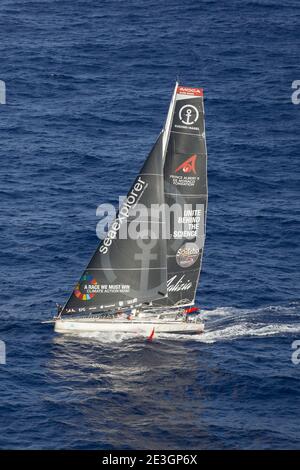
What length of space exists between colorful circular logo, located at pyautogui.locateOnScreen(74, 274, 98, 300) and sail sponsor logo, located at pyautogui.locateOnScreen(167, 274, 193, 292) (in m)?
7.09

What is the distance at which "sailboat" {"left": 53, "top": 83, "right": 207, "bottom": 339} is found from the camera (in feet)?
318

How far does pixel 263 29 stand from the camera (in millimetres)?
167750

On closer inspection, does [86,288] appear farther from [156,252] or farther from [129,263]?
[156,252]

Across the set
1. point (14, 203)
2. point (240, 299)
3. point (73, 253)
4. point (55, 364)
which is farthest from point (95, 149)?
point (55, 364)

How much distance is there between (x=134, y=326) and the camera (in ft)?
328

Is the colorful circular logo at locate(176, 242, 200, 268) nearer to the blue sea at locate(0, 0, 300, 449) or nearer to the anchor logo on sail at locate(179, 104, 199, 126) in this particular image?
the blue sea at locate(0, 0, 300, 449)

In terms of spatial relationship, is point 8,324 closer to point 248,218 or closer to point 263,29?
point 248,218

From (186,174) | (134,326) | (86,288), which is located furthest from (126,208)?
(134,326)

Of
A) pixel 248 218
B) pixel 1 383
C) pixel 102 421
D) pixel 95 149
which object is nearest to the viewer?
pixel 102 421

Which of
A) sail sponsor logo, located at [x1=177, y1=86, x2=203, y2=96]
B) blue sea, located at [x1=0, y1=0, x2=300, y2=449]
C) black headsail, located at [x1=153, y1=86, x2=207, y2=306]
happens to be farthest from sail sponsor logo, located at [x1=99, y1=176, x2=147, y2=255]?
blue sea, located at [x1=0, y1=0, x2=300, y2=449]

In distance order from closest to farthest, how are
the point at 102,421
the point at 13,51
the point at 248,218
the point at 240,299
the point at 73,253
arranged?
the point at 102,421 → the point at 240,299 → the point at 73,253 → the point at 248,218 → the point at 13,51

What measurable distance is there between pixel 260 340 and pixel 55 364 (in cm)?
1928

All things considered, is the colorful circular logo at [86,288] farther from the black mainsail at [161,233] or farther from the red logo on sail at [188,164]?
the red logo on sail at [188,164]

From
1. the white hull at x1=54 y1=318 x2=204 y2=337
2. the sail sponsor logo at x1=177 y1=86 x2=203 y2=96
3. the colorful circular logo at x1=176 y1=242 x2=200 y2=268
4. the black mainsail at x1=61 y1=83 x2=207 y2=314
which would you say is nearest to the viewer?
the sail sponsor logo at x1=177 y1=86 x2=203 y2=96
